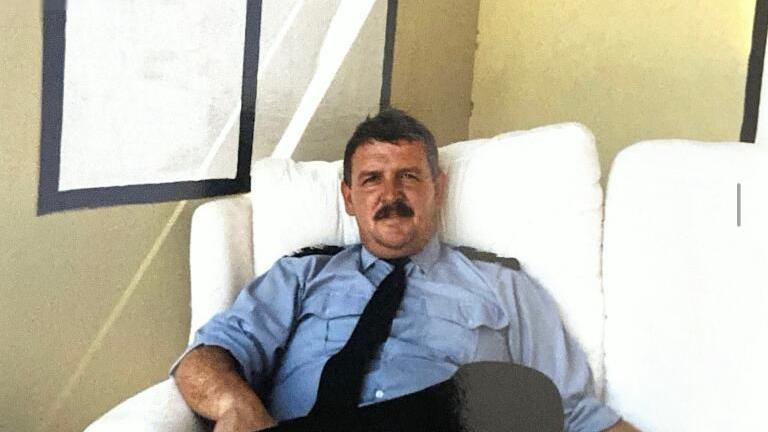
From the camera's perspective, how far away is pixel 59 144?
1.11 metres

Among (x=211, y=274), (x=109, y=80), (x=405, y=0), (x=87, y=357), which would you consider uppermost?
(x=405, y=0)

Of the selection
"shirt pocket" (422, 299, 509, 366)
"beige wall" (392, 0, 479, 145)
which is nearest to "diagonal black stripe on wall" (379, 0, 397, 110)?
"beige wall" (392, 0, 479, 145)

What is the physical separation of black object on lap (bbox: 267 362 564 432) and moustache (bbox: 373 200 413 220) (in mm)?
288

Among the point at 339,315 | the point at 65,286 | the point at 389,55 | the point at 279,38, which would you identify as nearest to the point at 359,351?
the point at 339,315

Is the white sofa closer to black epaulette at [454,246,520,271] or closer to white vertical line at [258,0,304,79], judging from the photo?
black epaulette at [454,246,520,271]

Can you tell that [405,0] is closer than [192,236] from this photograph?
No

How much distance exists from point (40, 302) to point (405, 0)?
924mm

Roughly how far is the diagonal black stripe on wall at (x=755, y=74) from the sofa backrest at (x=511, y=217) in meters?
0.28

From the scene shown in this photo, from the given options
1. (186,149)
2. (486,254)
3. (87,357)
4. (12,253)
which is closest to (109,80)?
(186,149)

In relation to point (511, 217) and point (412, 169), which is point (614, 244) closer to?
point (511, 217)

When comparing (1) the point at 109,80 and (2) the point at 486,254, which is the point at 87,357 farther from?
(2) the point at 486,254

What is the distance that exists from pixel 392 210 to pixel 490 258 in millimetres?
187

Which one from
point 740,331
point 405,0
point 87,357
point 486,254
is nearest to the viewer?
point 740,331

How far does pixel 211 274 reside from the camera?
123cm
